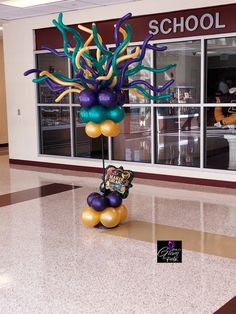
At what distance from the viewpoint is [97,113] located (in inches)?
202

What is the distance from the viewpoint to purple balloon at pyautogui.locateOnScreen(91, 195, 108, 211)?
5.39 m

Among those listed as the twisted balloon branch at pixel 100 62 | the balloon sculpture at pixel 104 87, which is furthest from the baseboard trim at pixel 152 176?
the twisted balloon branch at pixel 100 62

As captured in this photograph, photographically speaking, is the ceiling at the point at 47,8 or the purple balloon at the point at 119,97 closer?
the purple balloon at the point at 119,97

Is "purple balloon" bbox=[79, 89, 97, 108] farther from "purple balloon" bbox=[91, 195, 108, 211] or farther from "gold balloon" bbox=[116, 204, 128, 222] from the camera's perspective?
"gold balloon" bbox=[116, 204, 128, 222]

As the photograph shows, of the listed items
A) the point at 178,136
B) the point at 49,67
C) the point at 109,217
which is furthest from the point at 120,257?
the point at 49,67

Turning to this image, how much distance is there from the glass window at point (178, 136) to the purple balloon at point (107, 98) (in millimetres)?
3357

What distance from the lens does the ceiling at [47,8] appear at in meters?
8.44

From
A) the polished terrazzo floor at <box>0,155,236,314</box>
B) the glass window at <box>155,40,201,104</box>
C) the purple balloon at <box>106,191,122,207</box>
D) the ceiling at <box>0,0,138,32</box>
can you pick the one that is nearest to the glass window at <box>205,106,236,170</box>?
the glass window at <box>155,40,201,104</box>

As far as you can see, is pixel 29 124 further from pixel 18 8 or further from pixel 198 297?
pixel 198 297

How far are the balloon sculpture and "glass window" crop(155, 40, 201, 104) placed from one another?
9.37 feet

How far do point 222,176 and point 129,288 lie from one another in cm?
437

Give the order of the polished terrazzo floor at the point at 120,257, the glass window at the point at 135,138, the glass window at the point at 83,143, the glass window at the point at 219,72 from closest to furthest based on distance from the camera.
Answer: the polished terrazzo floor at the point at 120,257, the glass window at the point at 219,72, the glass window at the point at 135,138, the glass window at the point at 83,143

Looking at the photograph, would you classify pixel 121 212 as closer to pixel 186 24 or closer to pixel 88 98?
pixel 88 98

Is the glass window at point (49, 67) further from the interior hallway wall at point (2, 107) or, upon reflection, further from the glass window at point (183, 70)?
the interior hallway wall at point (2, 107)
